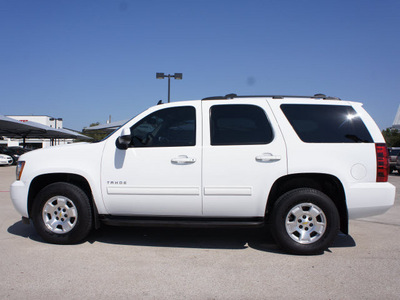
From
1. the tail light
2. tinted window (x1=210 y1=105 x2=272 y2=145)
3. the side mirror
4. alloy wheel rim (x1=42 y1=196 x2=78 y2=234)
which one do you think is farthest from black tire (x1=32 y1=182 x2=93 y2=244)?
the tail light

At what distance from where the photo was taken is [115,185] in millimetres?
4152

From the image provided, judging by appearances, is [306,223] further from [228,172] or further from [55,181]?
[55,181]

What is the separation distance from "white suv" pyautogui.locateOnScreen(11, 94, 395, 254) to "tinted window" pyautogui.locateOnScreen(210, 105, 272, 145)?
0.01 metres

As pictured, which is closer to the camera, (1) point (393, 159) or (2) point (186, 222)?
(2) point (186, 222)

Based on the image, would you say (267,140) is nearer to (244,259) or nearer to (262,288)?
(244,259)

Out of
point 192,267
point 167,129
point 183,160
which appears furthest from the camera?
point 167,129

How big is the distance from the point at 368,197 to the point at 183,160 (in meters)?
2.24

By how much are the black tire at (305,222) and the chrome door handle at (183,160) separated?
116 centimetres

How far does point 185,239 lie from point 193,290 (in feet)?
5.31

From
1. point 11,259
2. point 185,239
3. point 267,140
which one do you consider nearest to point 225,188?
point 267,140

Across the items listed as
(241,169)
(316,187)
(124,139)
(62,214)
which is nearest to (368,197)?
(316,187)

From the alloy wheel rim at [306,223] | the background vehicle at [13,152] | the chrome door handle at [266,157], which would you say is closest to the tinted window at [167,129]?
the chrome door handle at [266,157]

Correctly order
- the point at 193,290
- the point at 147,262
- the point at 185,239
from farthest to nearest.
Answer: the point at 185,239 < the point at 147,262 < the point at 193,290

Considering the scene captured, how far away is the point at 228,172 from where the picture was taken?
3.97 metres
